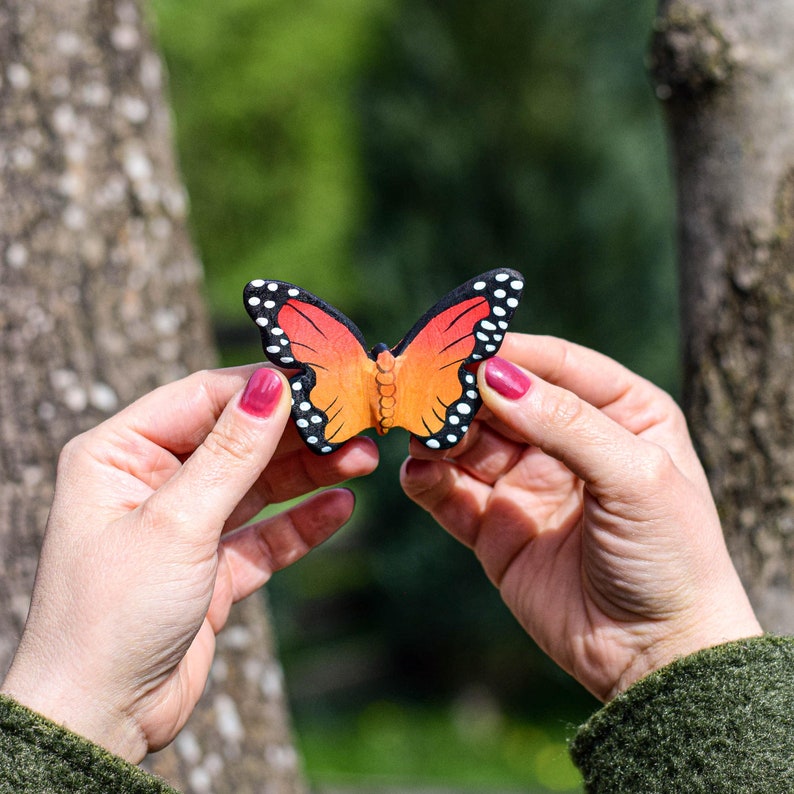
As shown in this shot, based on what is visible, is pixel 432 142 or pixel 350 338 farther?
pixel 432 142

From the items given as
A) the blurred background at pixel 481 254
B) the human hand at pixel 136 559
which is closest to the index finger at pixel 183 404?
the human hand at pixel 136 559

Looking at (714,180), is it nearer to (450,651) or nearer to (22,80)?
(22,80)

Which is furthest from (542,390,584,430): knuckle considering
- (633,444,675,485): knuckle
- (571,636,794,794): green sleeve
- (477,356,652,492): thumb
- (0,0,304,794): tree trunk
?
(0,0,304,794): tree trunk

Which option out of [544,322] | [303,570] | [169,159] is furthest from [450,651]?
[169,159]

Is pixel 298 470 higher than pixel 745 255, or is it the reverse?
pixel 745 255

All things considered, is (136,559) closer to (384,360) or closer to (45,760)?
(45,760)

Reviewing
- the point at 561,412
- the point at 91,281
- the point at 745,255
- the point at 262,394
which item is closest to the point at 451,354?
the point at 561,412

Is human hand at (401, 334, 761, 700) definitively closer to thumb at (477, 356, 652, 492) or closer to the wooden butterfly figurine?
thumb at (477, 356, 652, 492)

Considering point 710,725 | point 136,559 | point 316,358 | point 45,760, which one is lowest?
point 45,760
